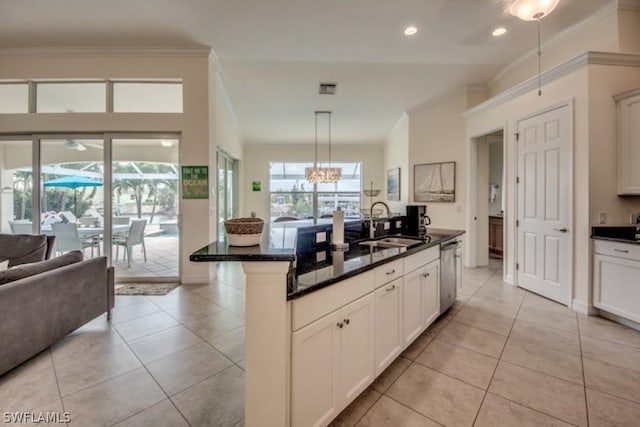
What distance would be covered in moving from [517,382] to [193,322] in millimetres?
2758

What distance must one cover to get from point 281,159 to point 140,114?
179 inches

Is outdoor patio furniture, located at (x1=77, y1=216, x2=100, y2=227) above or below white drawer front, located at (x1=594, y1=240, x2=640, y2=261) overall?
above

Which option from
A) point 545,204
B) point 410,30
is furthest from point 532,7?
point 545,204

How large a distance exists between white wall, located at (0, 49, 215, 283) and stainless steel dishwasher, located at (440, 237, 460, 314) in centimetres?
310

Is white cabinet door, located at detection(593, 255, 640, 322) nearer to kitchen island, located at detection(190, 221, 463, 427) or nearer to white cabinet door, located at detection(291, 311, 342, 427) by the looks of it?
kitchen island, located at detection(190, 221, 463, 427)

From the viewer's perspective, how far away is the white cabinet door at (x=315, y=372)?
1.26 m

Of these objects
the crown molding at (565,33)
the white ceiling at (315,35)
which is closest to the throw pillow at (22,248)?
the white ceiling at (315,35)

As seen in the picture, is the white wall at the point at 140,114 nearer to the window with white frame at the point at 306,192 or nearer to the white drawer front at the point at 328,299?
the white drawer front at the point at 328,299

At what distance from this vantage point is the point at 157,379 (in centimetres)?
189

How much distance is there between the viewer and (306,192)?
8.38 meters

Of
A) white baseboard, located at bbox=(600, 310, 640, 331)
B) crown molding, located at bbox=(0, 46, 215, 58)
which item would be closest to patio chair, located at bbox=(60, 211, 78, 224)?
crown molding, located at bbox=(0, 46, 215, 58)

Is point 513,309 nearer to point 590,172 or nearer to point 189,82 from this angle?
point 590,172

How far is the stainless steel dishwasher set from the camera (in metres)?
2.73

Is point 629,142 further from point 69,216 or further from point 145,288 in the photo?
point 69,216
